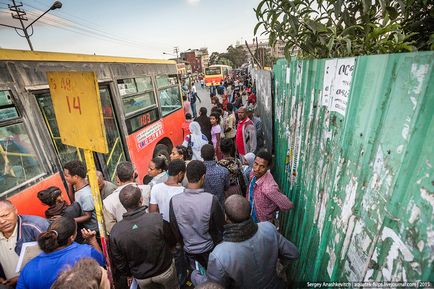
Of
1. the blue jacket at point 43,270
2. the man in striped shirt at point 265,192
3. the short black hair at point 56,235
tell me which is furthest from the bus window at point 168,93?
the blue jacket at point 43,270

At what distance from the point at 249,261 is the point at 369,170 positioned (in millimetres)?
1031

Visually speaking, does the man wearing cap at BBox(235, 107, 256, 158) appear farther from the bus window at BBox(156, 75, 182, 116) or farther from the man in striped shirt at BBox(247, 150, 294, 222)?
the bus window at BBox(156, 75, 182, 116)

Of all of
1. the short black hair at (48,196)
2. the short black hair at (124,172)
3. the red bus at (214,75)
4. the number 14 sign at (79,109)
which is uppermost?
the number 14 sign at (79,109)

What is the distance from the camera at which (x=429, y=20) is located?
5.40ft

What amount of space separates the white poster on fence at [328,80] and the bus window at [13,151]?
133 inches

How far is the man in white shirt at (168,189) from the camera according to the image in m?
2.79

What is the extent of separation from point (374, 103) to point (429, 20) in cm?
96

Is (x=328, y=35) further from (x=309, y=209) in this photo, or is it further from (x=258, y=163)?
(x=309, y=209)

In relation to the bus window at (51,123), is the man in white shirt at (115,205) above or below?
below

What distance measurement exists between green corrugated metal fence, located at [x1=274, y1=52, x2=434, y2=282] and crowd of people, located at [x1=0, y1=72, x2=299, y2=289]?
42 cm

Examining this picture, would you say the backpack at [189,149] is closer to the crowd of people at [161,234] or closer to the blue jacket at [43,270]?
the crowd of people at [161,234]

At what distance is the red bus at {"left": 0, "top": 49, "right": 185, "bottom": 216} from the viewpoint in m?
2.62

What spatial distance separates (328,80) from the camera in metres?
1.92

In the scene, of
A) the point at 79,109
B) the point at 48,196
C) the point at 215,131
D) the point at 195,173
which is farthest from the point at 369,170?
the point at 215,131
